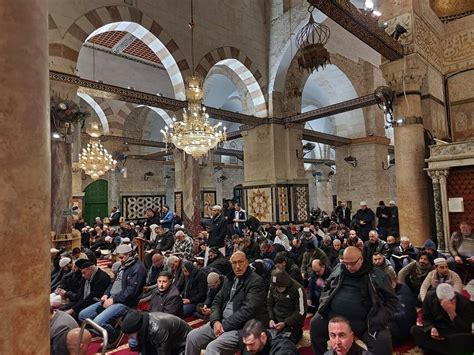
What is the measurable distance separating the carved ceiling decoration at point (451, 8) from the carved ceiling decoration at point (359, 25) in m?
2.18

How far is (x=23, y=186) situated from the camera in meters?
1.24

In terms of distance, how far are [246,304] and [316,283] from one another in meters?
1.69

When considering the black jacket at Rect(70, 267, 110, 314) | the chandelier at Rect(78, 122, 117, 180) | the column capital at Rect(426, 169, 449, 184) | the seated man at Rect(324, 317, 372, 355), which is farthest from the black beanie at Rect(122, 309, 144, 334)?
the chandelier at Rect(78, 122, 117, 180)

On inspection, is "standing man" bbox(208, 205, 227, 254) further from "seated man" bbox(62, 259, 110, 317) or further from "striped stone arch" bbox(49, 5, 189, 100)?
"striped stone arch" bbox(49, 5, 189, 100)

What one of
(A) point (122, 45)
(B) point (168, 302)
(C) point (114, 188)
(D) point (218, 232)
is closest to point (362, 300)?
(B) point (168, 302)

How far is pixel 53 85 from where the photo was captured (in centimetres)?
568

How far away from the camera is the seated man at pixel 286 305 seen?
2.81 metres

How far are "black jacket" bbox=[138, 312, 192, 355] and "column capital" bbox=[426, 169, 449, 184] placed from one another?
499cm

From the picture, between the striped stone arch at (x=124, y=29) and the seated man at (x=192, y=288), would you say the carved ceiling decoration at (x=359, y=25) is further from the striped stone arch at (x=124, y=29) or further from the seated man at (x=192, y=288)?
the striped stone arch at (x=124, y=29)

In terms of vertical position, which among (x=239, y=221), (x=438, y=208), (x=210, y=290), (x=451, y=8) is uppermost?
(x=451, y=8)

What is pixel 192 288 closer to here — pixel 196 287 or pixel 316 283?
pixel 196 287

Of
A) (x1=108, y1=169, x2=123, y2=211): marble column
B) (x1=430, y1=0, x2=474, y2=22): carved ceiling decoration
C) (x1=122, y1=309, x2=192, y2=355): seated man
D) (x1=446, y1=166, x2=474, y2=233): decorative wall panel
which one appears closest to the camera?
(x1=122, y1=309, x2=192, y2=355): seated man

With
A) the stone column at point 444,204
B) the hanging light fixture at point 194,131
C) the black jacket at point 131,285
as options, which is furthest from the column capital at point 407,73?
the black jacket at point 131,285

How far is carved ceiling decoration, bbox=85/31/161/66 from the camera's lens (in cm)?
1042
